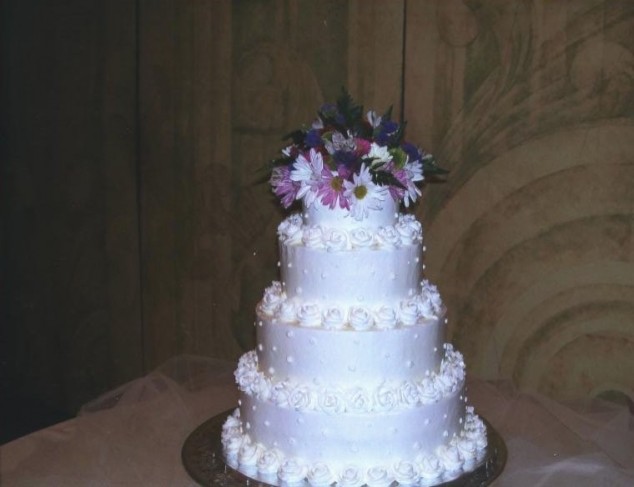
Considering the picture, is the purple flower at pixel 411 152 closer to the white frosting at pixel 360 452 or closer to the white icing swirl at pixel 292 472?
the white frosting at pixel 360 452

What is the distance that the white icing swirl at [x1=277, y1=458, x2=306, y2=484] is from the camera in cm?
230

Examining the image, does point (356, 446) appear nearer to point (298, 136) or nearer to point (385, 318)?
point (385, 318)

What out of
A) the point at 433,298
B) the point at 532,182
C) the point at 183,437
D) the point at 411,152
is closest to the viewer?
the point at 411,152

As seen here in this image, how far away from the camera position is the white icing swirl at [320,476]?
2273 millimetres

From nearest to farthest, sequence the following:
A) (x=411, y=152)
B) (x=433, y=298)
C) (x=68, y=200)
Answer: (x=411, y=152)
(x=433, y=298)
(x=68, y=200)

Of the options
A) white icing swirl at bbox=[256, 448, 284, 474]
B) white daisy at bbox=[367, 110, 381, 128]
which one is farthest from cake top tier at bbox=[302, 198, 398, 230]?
white icing swirl at bbox=[256, 448, 284, 474]

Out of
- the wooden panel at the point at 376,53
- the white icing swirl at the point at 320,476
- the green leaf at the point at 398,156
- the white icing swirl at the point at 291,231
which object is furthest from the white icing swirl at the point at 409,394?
the wooden panel at the point at 376,53

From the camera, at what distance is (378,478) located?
2264 mm

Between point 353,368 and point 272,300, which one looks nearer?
point 353,368

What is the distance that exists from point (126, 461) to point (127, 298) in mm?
1967

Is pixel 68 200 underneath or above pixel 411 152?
underneath

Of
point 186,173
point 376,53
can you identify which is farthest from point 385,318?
point 186,173

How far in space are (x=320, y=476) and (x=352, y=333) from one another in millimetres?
391

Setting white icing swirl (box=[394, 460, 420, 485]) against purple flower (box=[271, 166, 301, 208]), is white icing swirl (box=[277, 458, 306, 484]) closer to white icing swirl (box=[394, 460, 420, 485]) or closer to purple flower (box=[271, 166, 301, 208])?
white icing swirl (box=[394, 460, 420, 485])
